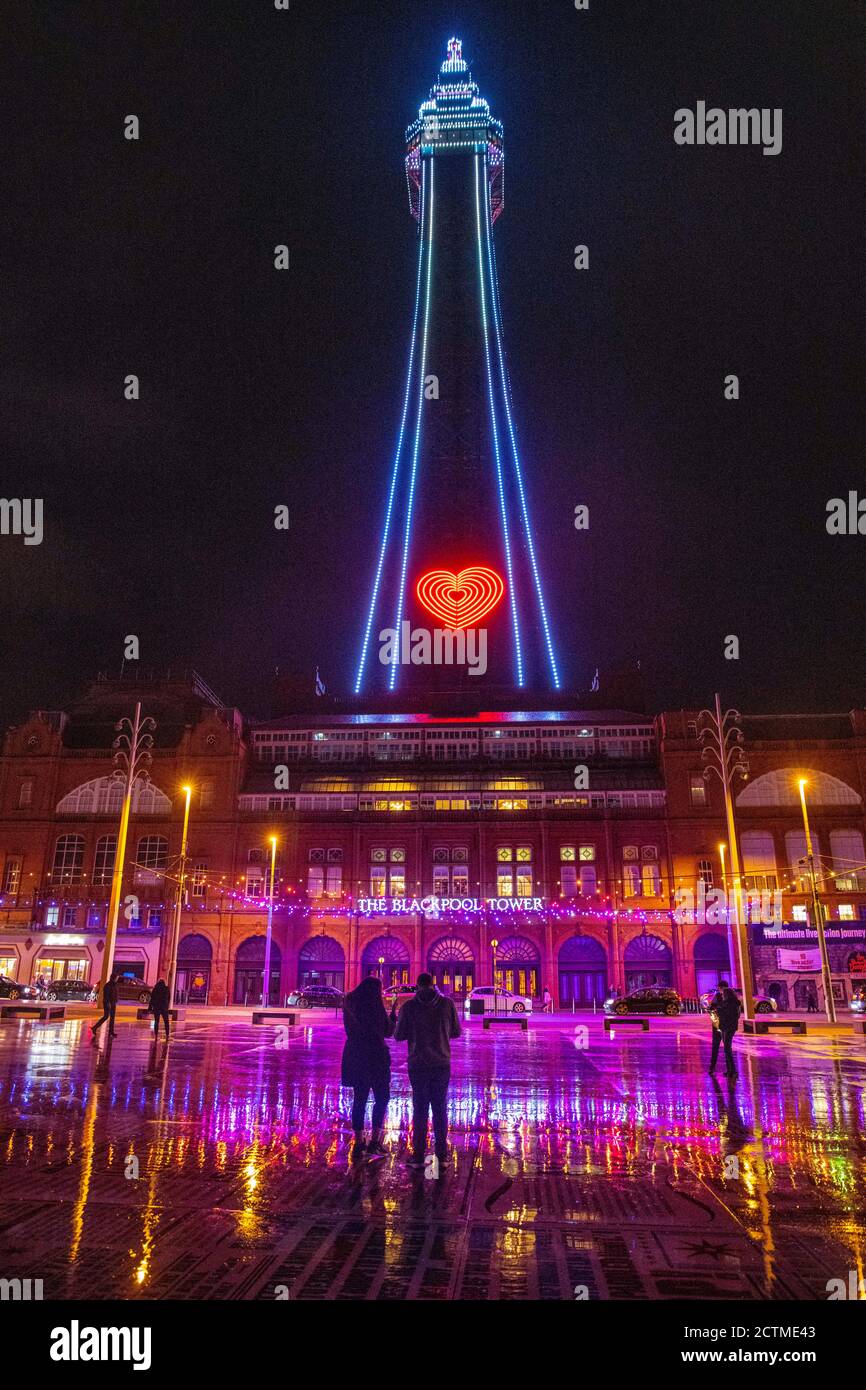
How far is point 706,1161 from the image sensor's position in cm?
784

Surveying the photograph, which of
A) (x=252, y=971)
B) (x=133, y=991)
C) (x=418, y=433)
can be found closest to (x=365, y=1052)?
(x=133, y=991)

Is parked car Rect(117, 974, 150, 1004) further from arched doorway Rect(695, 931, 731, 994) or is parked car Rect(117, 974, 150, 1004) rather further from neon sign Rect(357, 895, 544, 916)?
arched doorway Rect(695, 931, 731, 994)

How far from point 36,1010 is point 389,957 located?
83.5ft

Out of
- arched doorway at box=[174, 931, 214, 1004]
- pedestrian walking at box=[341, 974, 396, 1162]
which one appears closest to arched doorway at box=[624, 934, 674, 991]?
arched doorway at box=[174, 931, 214, 1004]

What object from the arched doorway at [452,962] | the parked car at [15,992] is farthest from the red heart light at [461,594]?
the parked car at [15,992]

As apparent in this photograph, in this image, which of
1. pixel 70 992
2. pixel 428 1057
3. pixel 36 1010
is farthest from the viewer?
pixel 70 992

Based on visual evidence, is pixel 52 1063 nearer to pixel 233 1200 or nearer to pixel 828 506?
pixel 233 1200

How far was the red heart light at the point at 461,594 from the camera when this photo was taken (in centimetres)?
7350

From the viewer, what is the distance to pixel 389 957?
51438mm

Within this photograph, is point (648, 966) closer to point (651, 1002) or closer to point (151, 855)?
point (651, 1002)

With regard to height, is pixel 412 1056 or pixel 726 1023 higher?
pixel 412 1056

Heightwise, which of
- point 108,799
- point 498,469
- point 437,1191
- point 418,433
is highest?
point 418,433

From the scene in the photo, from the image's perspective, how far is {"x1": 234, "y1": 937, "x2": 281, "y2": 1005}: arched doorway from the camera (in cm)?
5125

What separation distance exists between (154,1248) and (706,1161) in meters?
5.19
